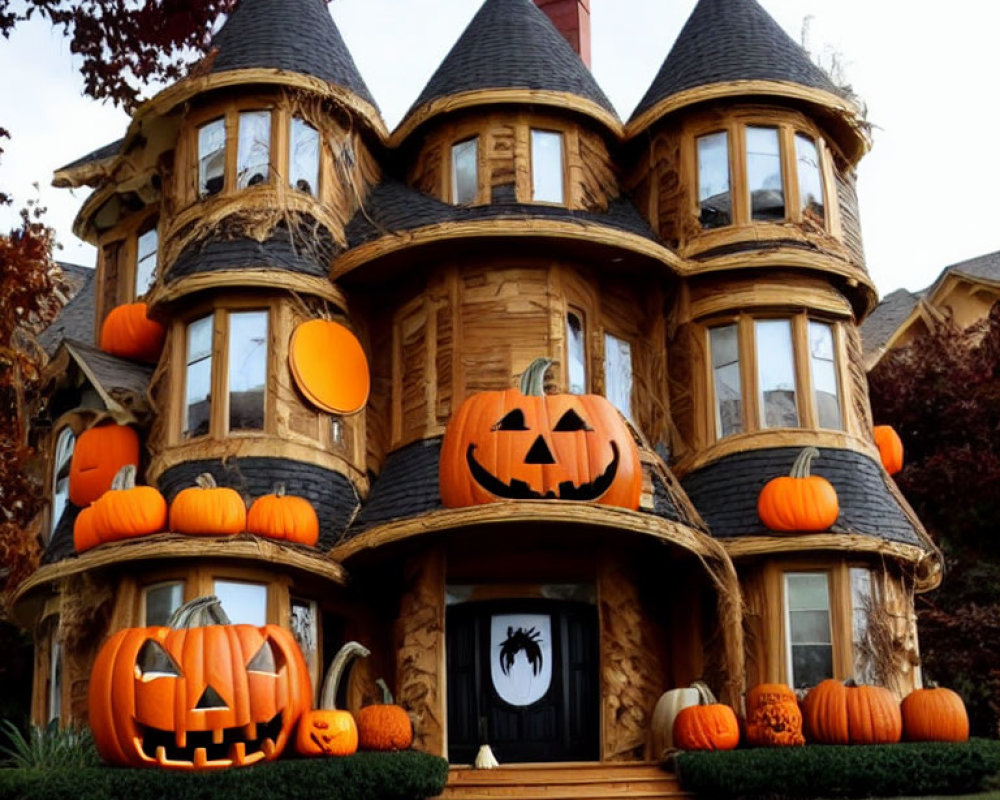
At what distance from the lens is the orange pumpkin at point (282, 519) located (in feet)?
56.2

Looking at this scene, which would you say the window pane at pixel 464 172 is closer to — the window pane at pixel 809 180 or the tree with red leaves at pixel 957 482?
the window pane at pixel 809 180

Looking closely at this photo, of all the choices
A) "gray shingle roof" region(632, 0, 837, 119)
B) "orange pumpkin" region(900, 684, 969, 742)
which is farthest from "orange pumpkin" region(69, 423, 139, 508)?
"orange pumpkin" region(900, 684, 969, 742)

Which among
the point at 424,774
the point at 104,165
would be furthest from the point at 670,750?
the point at 104,165

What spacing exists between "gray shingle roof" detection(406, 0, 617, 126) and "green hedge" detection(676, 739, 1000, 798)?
29.5 ft

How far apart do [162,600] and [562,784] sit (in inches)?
191

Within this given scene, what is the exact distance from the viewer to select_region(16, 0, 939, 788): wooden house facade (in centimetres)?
1745

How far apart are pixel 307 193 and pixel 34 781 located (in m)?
8.25

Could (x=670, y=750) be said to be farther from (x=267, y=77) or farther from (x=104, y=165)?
(x=104, y=165)

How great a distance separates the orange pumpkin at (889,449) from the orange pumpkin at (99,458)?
924 centimetres

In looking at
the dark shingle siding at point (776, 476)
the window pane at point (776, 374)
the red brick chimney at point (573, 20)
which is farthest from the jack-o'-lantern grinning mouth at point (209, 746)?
the red brick chimney at point (573, 20)

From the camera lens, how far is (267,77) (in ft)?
64.3

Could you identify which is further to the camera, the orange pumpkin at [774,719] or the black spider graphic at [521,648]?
the black spider graphic at [521,648]

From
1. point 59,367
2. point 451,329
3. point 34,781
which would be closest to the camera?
point 34,781

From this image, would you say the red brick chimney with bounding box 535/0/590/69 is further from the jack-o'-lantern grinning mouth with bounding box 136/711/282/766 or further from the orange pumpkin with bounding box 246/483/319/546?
the jack-o'-lantern grinning mouth with bounding box 136/711/282/766
